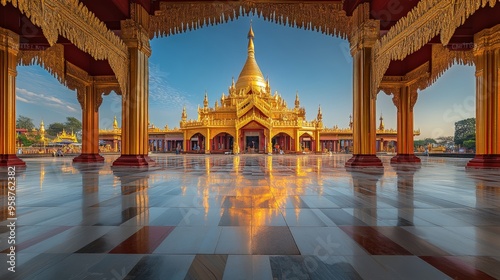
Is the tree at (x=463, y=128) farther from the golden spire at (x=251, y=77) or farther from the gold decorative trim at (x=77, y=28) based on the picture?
the gold decorative trim at (x=77, y=28)

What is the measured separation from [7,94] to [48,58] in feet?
9.14

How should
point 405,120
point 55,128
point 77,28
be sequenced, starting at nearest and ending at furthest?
point 77,28 → point 405,120 → point 55,128

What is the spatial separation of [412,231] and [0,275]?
3.21 m

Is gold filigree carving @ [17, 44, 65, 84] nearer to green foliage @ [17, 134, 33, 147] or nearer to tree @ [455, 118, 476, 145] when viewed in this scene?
green foliage @ [17, 134, 33, 147]

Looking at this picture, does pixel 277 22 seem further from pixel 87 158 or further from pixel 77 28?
pixel 87 158

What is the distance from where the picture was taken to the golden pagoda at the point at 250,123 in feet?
117

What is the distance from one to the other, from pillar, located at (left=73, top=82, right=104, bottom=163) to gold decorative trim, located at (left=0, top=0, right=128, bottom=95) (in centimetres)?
556

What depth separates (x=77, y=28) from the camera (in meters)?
7.29

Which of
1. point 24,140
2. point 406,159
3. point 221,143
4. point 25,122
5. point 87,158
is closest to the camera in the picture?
point 406,159

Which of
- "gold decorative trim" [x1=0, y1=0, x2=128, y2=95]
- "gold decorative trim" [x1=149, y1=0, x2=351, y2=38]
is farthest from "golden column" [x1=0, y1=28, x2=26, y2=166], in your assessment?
"gold decorative trim" [x1=149, y1=0, x2=351, y2=38]

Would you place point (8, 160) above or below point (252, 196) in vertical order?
above

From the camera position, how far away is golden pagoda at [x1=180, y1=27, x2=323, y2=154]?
35562 mm

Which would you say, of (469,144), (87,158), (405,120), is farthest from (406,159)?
(469,144)

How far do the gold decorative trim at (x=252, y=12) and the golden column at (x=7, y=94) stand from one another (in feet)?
16.4
